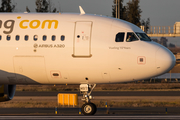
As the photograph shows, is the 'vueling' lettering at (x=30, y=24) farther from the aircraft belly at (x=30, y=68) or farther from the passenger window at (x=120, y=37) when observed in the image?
the passenger window at (x=120, y=37)

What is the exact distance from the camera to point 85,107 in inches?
795

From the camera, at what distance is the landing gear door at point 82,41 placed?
19828 mm

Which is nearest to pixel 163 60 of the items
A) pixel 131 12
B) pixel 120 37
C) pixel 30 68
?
pixel 120 37

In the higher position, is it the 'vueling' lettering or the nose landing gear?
the 'vueling' lettering

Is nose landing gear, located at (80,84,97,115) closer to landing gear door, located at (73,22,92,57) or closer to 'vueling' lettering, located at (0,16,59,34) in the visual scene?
landing gear door, located at (73,22,92,57)

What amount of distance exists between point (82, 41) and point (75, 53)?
801 mm

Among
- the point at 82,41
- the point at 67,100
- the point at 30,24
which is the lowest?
the point at 67,100

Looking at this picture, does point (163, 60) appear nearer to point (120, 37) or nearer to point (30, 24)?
point (120, 37)

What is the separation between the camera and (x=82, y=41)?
20.0m

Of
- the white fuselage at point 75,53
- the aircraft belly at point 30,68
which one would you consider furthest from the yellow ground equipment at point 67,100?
the aircraft belly at point 30,68

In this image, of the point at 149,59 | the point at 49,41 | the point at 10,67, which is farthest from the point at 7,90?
the point at 149,59

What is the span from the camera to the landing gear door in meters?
19.8

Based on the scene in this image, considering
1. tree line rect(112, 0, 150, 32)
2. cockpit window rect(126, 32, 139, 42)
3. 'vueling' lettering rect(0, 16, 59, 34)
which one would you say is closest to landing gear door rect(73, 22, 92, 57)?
'vueling' lettering rect(0, 16, 59, 34)

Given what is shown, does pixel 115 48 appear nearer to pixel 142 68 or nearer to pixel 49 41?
pixel 142 68
